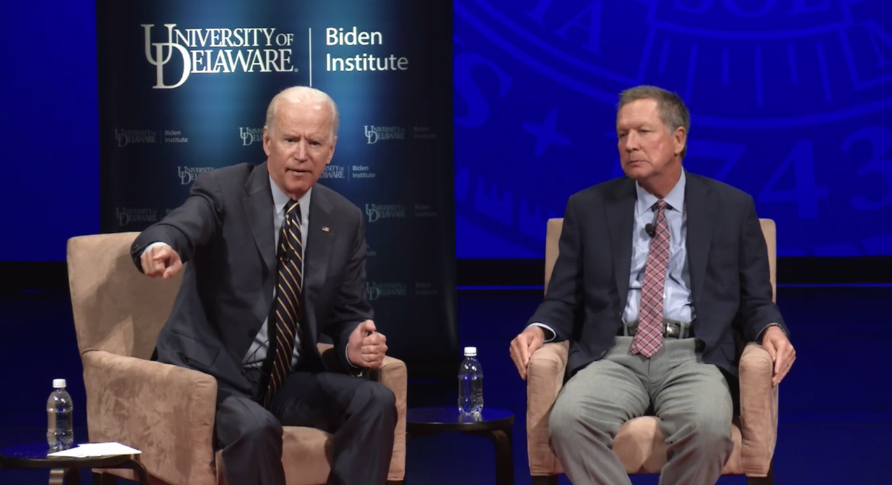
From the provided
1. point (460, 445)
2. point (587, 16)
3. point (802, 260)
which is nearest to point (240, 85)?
point (460, 445)

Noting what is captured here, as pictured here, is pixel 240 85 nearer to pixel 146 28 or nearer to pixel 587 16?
pixel 146 28

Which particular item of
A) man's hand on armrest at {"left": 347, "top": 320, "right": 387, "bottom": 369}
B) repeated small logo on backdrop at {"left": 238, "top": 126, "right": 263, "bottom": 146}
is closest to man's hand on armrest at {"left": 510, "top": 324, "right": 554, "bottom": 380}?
man's hand on armrest at {"left": 347, "top": 320, "right": 387, "bottom": 369}

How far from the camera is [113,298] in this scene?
3.55 m

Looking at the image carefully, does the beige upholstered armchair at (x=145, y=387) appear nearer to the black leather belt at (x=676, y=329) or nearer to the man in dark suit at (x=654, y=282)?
the man in dark suit at (x=654, y=282)

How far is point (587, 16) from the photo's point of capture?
984 centimetres

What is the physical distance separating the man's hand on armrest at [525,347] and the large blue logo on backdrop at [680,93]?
6.56m

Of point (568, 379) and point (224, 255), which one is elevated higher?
point (224, 255)

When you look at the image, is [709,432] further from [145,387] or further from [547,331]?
[145,387]

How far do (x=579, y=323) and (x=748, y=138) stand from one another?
22.3 ft

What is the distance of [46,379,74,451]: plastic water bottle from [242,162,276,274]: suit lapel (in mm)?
652

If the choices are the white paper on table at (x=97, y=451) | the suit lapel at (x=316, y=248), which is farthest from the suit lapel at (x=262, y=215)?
the white paper on table at (x=97, y=451)

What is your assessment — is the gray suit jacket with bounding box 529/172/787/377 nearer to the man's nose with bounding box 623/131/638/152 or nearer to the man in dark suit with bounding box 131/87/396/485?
the man's nose with bounding box 623/131/638/152

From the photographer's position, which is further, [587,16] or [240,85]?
[587,16]

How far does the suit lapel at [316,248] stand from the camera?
337cm
